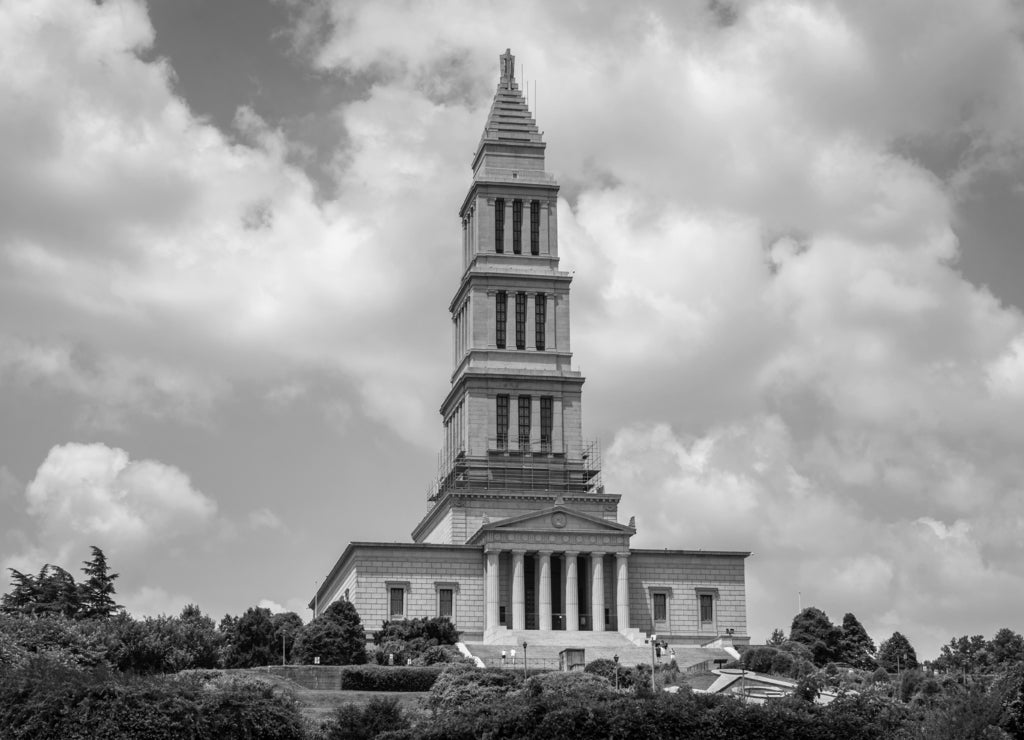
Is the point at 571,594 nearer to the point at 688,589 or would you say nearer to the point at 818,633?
the point at 688,589

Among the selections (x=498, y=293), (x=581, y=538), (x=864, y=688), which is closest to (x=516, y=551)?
(x=581, y=538)

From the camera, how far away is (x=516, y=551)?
93.6m

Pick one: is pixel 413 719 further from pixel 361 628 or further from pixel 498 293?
pixel 498 293

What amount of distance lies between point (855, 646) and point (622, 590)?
1582cm

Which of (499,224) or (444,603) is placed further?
(499,224)

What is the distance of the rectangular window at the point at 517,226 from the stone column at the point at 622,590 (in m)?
22.2

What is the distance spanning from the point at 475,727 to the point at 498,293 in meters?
56.5

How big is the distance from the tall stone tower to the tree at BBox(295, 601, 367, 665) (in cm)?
1458

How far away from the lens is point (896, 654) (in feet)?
325

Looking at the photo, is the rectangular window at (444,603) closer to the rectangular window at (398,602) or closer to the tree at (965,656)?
the rectangular window at (398,602)

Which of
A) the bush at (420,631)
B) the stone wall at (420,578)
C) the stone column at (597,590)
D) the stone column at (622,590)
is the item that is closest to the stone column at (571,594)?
the stone column at (597,590)

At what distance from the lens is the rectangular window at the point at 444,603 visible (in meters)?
93.2

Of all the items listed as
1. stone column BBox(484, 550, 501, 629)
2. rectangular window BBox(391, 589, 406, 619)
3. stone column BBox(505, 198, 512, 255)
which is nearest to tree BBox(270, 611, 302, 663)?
rectangular window BBox(391, 589, 406, 619)

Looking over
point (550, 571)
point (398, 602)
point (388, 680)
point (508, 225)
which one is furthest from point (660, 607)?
point (388, 680)
